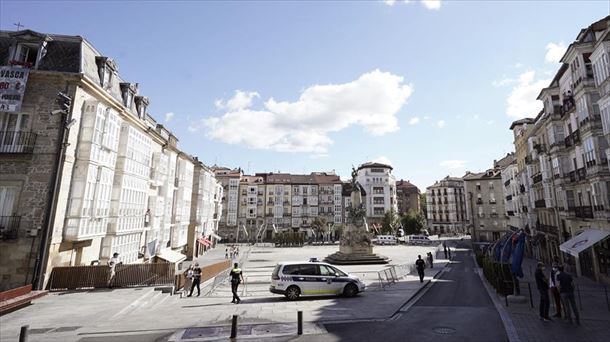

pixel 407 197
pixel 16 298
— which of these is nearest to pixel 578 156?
pixel 16 298

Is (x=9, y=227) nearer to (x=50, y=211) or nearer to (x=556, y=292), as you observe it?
(x=50, y=211)

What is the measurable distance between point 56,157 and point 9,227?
4.30 m

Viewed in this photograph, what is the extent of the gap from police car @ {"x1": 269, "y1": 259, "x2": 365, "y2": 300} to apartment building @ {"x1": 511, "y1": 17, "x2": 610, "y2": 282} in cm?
1474

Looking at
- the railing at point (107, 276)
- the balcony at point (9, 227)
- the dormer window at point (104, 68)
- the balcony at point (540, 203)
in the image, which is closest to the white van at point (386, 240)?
the balcony at point (540, 203)

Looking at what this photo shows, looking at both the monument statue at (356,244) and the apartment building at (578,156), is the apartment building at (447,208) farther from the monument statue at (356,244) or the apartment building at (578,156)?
the monument statue at (356,244)

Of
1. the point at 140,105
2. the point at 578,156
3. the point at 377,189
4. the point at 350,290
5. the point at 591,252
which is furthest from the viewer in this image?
the point at 377,189

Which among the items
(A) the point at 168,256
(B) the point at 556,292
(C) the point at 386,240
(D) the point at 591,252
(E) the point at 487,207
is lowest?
(A) the point at 168,256

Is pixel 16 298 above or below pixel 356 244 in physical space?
below

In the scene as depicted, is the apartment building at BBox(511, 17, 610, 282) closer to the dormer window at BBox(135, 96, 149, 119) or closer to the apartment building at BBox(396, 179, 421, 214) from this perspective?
the dormer window at BBox(135, 96, 149, 119)

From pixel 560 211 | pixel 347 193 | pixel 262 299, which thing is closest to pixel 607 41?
pixel 560 211

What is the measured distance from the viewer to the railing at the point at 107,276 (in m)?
17.0

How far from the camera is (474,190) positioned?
7719 centimetres

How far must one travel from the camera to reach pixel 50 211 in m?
16.3

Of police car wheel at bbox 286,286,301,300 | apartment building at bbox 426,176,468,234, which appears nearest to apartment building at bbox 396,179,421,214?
apartment building at bbox 426,176,468,234
